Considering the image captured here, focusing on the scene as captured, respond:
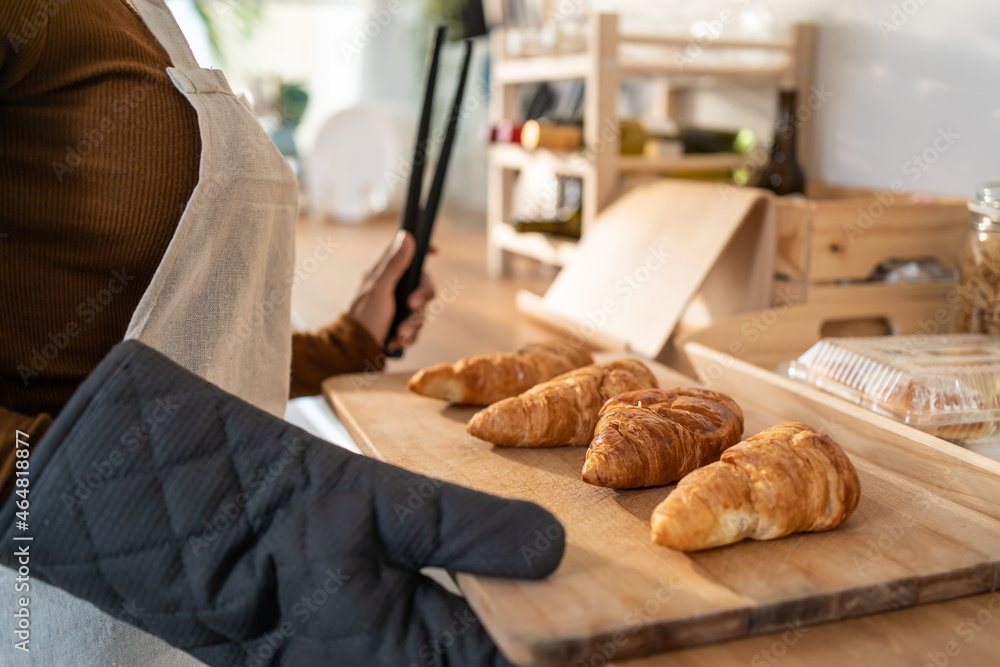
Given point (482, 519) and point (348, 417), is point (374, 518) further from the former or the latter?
point (348, 417)

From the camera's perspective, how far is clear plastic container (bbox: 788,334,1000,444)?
72cm

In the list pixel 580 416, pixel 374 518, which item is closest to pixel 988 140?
pixel 580 416

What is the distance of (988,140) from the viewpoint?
3.82 feet

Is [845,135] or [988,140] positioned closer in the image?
[988,140]

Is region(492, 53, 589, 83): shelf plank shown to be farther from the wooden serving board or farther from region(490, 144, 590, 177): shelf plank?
the wooden serving board

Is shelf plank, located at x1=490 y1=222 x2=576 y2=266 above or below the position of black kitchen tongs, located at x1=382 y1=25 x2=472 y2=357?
below

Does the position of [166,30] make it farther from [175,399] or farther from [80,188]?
[175,399]

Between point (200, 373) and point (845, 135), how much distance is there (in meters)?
1.17
